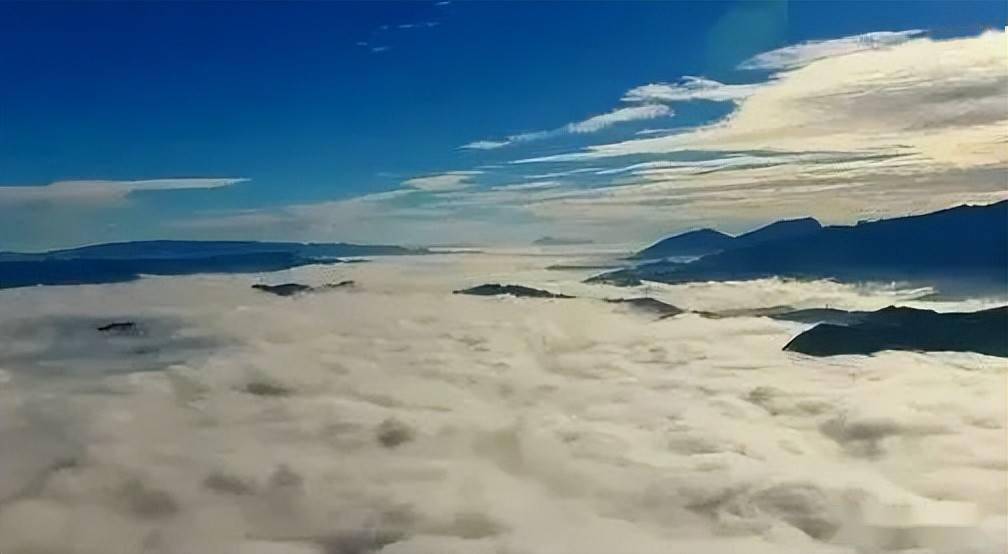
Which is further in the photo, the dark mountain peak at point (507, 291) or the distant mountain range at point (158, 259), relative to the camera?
the dark mountain peak at point (507, 291)

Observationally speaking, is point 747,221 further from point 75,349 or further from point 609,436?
point 75,349

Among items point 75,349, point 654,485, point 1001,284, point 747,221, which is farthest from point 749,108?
point 75,349

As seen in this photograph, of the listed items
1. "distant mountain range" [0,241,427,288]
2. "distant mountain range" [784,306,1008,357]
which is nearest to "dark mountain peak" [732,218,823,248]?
"distant mountain range" [784,306,1008,357]

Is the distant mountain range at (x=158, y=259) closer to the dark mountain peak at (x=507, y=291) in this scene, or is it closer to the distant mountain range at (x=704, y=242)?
the dark mountain peak at (x=507, y=291)

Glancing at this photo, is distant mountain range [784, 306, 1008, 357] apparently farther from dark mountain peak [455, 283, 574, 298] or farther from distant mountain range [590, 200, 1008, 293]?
dark mountain peak [455, 283, 574, 298]

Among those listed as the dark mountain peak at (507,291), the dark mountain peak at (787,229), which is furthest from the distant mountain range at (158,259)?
the dark mountain peak at (787,229)

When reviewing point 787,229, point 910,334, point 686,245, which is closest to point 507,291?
point 686,245

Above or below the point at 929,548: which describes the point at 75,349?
above
